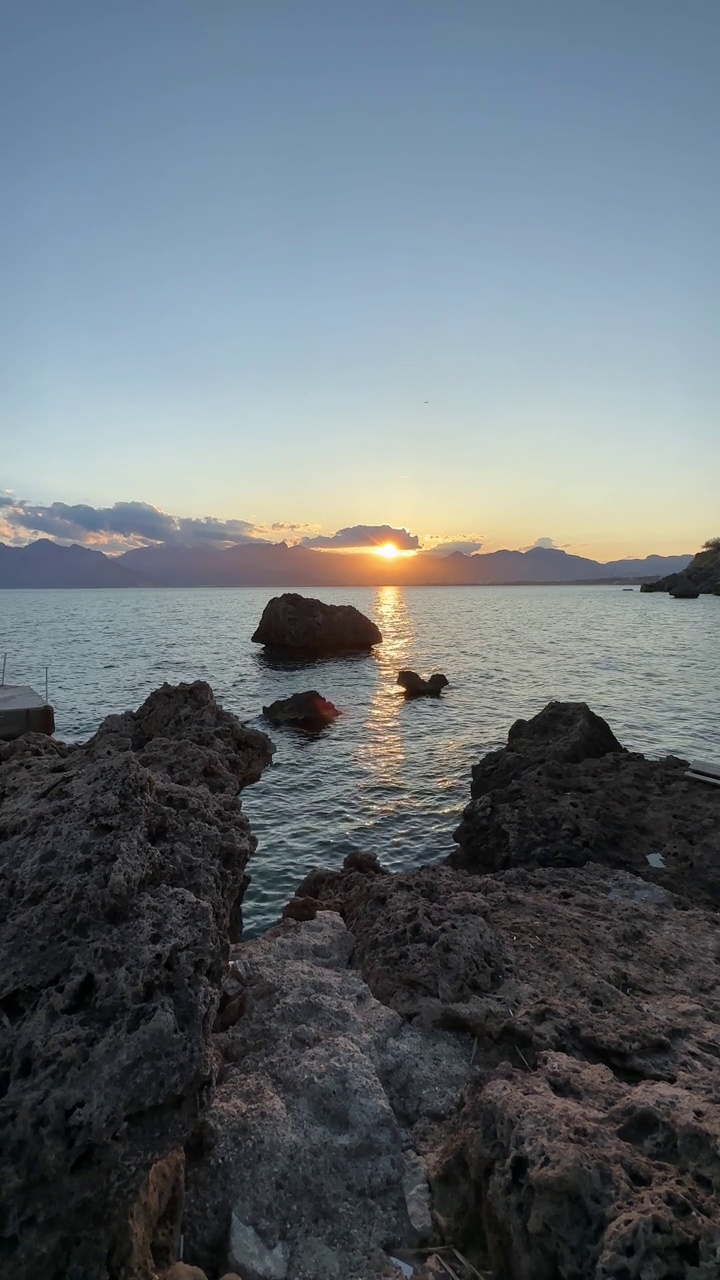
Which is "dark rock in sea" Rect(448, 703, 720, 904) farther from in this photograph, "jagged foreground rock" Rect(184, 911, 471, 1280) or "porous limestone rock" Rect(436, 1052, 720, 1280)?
"porous limestone rock" Rect(436, 1052, 720, 1280)

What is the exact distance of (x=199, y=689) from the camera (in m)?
13.9

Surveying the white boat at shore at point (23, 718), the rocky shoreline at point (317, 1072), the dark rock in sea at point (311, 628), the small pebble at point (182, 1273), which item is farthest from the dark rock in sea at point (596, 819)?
the dark rock in sea at point (311, 628)

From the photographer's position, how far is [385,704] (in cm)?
3653

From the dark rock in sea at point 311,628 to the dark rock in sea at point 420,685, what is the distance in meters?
23.7

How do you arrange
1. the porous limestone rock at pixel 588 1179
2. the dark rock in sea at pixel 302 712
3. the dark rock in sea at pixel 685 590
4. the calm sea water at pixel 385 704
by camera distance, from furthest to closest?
the dark rock in sea at pixel 685 590 → the dark rock in sea at pixel 302 712 → the calm sea water at pixel 385 704 → the porous limestone rock at pixel 588 1179

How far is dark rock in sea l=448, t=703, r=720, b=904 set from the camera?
11.8 m

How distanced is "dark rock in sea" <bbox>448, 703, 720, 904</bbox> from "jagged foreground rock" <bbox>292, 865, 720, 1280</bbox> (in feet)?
4.30

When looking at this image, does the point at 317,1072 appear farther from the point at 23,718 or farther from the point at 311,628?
the point at 311,628

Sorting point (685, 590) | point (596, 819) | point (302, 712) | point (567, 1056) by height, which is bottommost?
point (302, 712)

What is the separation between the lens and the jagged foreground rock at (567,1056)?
4.00 metres

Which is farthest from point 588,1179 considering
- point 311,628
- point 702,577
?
point 702,577

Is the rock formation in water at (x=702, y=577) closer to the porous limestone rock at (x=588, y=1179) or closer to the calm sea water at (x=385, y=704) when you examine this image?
the calm sea water at (x=385, y=704)

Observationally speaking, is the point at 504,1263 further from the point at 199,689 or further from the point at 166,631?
the point at 166,631

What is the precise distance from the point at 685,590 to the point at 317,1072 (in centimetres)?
18408
